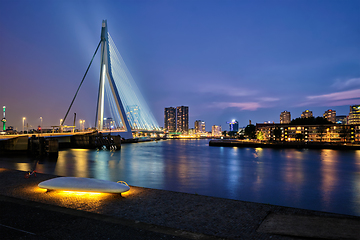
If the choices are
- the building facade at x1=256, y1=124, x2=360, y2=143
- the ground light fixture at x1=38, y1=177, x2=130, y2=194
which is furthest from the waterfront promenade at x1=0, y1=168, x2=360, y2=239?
the building facade at x1=256, y1=124, x2=360, y2=143

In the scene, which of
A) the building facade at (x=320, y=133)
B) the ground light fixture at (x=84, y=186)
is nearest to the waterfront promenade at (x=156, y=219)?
the ground light fixture at (x=84, y=186)

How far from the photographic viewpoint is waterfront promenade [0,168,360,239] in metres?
5.43

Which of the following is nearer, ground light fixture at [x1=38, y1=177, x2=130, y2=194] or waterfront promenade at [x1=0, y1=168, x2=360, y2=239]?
waterfront promenade at [x1=0, y1=168, x2=360, y2=239]

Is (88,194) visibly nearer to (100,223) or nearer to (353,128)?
(100,223)

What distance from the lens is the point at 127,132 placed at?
58719 millimetres

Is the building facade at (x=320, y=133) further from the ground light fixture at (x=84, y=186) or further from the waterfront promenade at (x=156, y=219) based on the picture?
the ground light fixture at (x=84, y=186)

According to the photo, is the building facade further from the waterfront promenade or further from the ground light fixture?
the ground light fixture

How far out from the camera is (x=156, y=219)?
6434 mm

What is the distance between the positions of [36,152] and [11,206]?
33.8 metres

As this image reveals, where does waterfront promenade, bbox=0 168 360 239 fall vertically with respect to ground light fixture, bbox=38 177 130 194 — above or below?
below

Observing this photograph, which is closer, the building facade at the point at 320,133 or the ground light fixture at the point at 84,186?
the ground light fixture at the point at 84,186

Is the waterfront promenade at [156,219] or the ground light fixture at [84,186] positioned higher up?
the ground light fixture at [84,186]

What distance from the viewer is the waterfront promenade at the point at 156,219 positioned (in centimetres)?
543

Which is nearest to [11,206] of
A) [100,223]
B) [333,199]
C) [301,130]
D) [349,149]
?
[100,223]
